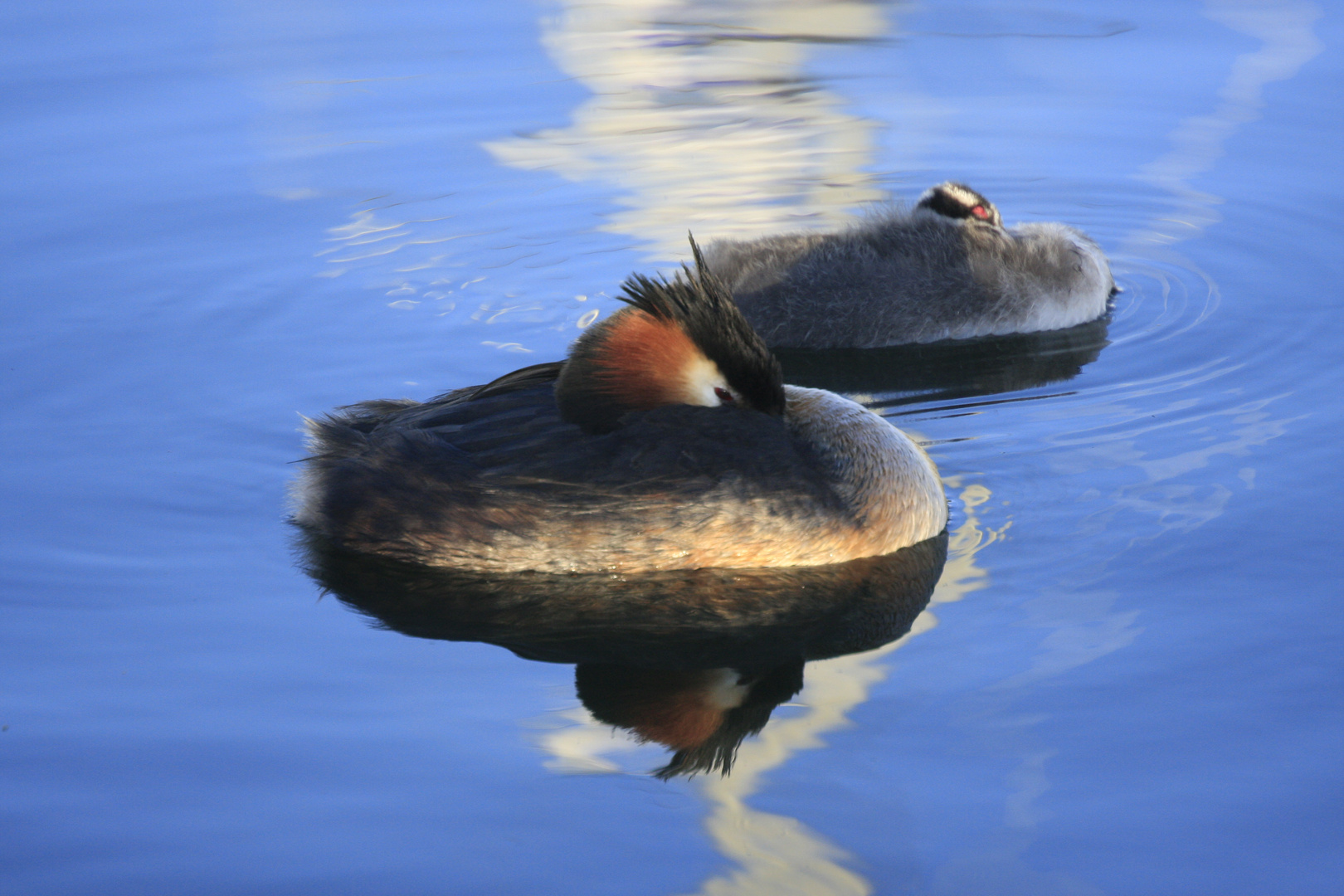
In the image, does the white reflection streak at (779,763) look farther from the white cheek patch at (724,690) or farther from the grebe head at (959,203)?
the grebe head at (959,203)

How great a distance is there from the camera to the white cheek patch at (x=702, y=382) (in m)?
5.13

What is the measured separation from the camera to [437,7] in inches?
531

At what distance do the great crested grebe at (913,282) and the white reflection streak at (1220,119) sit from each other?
2.13 feet

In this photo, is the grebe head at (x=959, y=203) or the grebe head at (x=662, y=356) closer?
the grebe head at (x=662, y=356)

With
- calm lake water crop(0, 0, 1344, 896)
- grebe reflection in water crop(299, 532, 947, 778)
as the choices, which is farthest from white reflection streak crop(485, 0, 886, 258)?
grebe reflection in water crop(299, 532, 947, 778)

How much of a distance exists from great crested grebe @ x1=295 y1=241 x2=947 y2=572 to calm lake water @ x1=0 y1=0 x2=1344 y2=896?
1.23 ft

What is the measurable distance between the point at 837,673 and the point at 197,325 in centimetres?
428

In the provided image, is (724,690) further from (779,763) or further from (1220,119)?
(1220,119)

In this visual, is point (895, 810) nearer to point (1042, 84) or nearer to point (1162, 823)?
point (1162, 823)

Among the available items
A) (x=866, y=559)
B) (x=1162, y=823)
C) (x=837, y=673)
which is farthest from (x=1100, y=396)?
(x=1162, y=823)

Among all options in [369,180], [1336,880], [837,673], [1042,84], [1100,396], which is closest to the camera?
[1336,880]

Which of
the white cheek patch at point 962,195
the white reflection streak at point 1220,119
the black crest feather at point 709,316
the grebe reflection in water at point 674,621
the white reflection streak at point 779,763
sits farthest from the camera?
the white reflection streak at point 1220,119

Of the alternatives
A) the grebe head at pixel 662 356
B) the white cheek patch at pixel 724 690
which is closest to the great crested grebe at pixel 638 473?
the grebe head at pixel 662 356

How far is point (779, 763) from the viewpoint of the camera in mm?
4145
